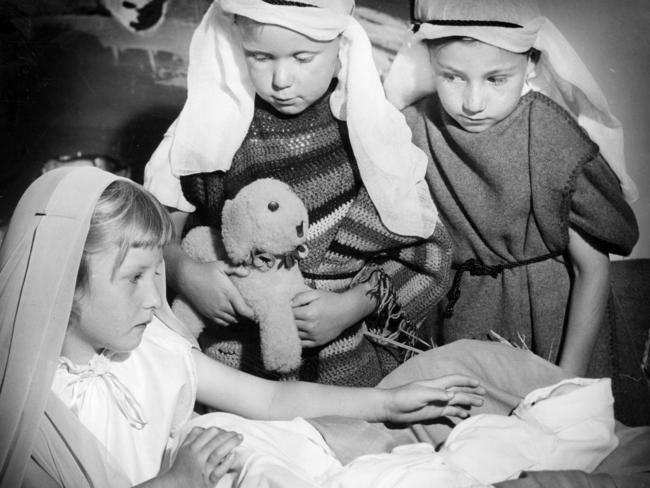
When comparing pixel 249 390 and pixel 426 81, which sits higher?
pixel 426 81

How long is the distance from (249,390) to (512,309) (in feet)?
1.90

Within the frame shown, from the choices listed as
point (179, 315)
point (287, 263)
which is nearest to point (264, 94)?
point (287, 263)

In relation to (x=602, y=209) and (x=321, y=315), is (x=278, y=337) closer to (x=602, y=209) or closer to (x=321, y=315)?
(x=321, y=315)

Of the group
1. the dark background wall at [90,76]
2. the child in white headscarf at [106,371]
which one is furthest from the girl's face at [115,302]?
the dark background wall at [90,76]

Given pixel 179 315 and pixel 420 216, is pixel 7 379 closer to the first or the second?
pixel 179 315

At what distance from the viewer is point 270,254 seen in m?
1.33

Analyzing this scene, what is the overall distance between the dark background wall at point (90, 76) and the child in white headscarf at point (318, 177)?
0.40 m

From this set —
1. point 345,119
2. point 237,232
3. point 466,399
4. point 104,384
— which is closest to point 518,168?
point 345,119

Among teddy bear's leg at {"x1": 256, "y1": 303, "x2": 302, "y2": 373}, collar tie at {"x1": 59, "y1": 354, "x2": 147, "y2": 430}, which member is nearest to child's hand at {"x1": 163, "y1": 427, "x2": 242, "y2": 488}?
collar tie at {"x1": 59, "y1": 354, "x2": 147, "y2": 430}

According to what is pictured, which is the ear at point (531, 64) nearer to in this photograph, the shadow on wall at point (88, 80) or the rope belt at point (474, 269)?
the rope belt at point (474, 269)

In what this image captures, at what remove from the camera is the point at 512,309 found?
153 centimetres

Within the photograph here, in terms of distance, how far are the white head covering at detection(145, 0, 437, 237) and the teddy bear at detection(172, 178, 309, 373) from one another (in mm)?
158

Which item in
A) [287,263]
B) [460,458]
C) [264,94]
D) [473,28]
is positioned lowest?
[460,458]

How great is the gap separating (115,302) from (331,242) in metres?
0.49
